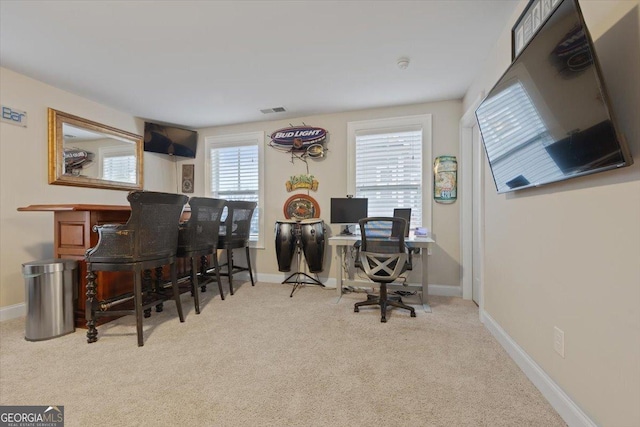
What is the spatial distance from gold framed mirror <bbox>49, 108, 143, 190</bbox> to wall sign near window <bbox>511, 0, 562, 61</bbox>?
4.52 m

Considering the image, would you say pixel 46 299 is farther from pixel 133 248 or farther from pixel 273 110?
pixel 273 110

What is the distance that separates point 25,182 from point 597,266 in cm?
473

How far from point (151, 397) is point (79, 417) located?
0.31 meters

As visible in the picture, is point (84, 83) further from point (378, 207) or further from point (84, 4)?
point (378, 207)

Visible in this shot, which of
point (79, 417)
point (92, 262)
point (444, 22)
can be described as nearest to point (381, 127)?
point (444, 22)

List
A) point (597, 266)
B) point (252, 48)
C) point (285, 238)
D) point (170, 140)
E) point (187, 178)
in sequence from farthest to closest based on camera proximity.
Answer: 1. point (187, 178)
2. point (170, 140)
3. point (285, 238)
4. point (252, 48)
5. point (597, 266)

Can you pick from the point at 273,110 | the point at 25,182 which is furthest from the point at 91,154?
the point at 273,110

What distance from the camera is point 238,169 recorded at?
175 inches

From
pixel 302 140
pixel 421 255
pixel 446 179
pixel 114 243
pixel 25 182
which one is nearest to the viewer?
pixel 114 243

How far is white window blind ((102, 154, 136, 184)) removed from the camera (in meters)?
3.70

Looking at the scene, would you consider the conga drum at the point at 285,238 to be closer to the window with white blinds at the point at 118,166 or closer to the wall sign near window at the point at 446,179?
the wall sign near window at the point at 446,179

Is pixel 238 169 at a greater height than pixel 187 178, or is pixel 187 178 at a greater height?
pixel 238 169

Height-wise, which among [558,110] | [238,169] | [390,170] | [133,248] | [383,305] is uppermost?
[238,169]

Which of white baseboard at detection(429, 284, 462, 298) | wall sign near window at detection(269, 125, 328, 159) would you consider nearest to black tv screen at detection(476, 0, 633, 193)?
white baseboard at detection(429, 284, 462, 298)
